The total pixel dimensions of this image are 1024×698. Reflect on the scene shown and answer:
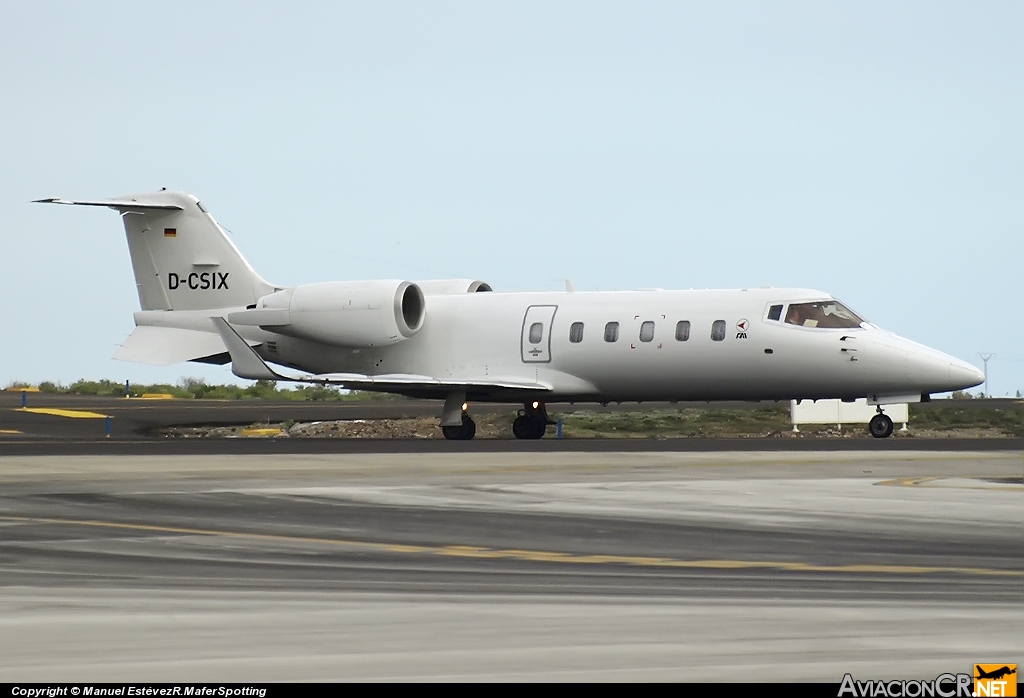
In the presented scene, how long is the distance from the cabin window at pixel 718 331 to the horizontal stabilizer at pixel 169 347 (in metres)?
12.3

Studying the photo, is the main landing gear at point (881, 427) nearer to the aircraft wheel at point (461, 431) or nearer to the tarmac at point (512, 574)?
the aircraft wheel at point (461, 431)

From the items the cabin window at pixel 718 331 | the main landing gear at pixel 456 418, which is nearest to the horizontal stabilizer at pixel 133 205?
the main landing gear at pixel 456 418

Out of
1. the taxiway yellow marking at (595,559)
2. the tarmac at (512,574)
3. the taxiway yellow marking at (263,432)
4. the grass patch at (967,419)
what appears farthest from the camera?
the grass patch at (967,419)

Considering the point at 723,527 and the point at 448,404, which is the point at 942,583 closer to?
the point at 723,527

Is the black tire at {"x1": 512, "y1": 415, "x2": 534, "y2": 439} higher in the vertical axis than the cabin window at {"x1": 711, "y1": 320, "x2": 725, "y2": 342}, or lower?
lower

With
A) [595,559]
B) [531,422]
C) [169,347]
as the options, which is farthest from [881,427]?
[595,559]

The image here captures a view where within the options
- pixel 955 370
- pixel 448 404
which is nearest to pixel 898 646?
pixel 955 370

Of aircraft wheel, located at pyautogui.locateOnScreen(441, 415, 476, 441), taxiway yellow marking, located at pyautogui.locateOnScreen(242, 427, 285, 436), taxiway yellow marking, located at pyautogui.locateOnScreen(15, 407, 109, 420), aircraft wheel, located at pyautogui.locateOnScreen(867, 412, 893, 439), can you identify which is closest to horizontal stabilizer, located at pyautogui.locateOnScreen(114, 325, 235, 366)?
taxiway yellow marking, located at pyautogui.locateOnScreen(242, 427, 285, 436)

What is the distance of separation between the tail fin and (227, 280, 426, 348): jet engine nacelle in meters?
1.90

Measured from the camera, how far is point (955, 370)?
2991 centimetres

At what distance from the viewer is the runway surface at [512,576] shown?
22.0 ft

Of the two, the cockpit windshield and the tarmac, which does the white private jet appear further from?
the tarmac

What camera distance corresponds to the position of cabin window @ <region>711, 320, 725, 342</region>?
31266mm

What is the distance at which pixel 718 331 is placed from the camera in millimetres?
31312
